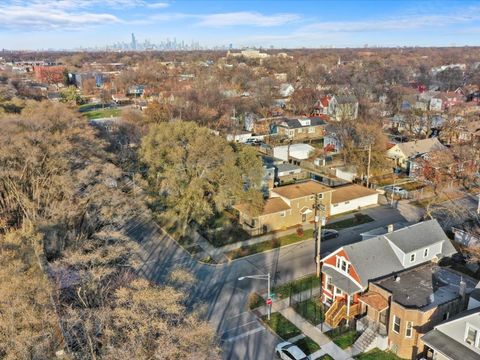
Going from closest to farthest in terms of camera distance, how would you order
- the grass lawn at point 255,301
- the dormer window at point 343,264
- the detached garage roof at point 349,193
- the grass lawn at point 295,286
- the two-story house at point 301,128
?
the dormer window at point 343,264
the grass lawn at point 255,301
the grass lawn at point 295,286
the detached garage roof at point 349,193
the two-story house at point 301,128

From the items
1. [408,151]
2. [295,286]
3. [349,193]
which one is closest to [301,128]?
[408,151]

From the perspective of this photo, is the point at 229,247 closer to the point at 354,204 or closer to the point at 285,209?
the point at 285,209

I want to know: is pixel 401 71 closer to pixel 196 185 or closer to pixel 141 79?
pixel 141 79

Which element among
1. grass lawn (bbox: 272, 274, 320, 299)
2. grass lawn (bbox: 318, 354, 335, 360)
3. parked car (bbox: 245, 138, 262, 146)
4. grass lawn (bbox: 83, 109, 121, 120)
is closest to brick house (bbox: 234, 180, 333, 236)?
grass lawn (bbox: 272, 274, 320, 299)

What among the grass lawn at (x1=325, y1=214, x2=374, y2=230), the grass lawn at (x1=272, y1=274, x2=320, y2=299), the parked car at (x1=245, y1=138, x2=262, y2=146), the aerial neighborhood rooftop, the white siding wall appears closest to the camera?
the aerial neighborhood rooftop

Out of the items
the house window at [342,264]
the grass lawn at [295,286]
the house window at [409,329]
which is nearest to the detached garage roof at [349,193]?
the grass lawn at [295,286]

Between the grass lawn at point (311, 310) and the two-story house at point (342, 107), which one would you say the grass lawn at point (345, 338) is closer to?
the grass lawn at point (311, 310)

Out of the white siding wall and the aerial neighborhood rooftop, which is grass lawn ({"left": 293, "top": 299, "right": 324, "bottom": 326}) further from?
the white siding wall
